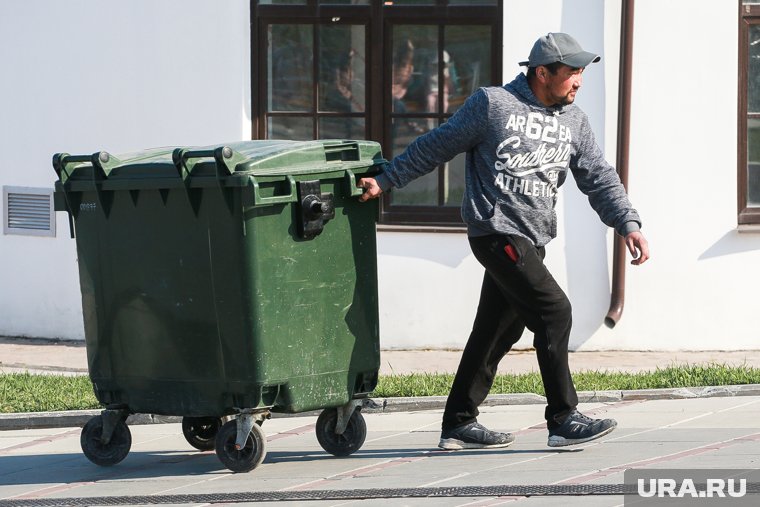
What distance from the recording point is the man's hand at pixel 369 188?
21.2 feet

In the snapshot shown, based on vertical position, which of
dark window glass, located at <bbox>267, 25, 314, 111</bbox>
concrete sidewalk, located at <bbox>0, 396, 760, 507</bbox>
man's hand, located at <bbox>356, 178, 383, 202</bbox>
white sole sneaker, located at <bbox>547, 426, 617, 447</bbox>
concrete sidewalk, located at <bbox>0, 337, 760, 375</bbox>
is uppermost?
dark window glass, located at <bbox>267, 25, 314, 111</bbox>

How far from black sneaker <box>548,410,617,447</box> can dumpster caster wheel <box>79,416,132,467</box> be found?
74.8 inches

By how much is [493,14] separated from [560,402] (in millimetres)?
4508

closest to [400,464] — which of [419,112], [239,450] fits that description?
[239,450]

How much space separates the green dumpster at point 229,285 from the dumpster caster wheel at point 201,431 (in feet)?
1.11

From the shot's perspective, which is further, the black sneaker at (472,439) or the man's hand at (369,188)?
the black sneaker at (472,439)

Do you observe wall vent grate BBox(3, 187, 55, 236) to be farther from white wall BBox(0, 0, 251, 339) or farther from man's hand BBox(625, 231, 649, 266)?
man's hand BBox(625, 231, 649, 266)

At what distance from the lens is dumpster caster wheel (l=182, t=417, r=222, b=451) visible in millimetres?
6883

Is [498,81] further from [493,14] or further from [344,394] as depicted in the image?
[344,394]

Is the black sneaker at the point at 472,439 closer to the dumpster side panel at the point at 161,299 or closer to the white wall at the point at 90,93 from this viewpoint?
the dumpster side panel at the point at 161,299

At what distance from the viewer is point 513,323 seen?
6645mm

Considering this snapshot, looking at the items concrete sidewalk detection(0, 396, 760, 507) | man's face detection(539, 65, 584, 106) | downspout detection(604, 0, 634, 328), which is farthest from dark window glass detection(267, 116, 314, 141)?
man's face detection(539, 65, 584, 106)

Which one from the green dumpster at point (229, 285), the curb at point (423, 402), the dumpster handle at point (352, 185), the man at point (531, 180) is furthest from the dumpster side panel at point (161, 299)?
the curb at point (423, 402)

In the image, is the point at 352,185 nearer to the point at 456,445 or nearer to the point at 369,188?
the point at 369,188
